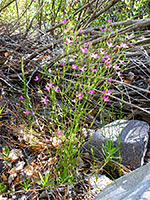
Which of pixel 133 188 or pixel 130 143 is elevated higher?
pixel 133 188

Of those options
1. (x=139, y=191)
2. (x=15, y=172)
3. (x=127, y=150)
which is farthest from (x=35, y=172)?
(x=139, y=191)

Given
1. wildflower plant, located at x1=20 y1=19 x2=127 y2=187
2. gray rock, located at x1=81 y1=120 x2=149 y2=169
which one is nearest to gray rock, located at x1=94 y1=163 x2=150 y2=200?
wildflower plant, located at x1=20 y1=19 x2=127 y2=187

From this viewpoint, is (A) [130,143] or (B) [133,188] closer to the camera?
(B) [133,188]

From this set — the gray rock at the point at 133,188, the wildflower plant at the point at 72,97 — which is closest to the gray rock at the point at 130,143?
the wildflower plant at the point at 72,97

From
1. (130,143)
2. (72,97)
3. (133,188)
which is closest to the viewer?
(133,188)

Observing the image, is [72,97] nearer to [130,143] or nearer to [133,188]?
[130,143]

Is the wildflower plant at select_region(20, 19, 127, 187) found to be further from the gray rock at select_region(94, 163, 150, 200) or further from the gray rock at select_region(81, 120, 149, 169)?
the gray rock at select_region(94, 163, 150, 200)

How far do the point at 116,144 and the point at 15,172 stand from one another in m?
0.81

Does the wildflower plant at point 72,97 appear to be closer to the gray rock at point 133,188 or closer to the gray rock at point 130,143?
the gray rock at point 130,143

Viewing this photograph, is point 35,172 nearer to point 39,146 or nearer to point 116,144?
point 39,146

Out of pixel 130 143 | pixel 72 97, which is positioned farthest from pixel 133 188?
pixel 72 97

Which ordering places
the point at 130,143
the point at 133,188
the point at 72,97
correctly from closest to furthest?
the point at 133,188 → the point at 130,143 → the point at 72,97

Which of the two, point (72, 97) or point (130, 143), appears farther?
point (72, 97)

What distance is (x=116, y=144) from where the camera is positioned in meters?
1.65
